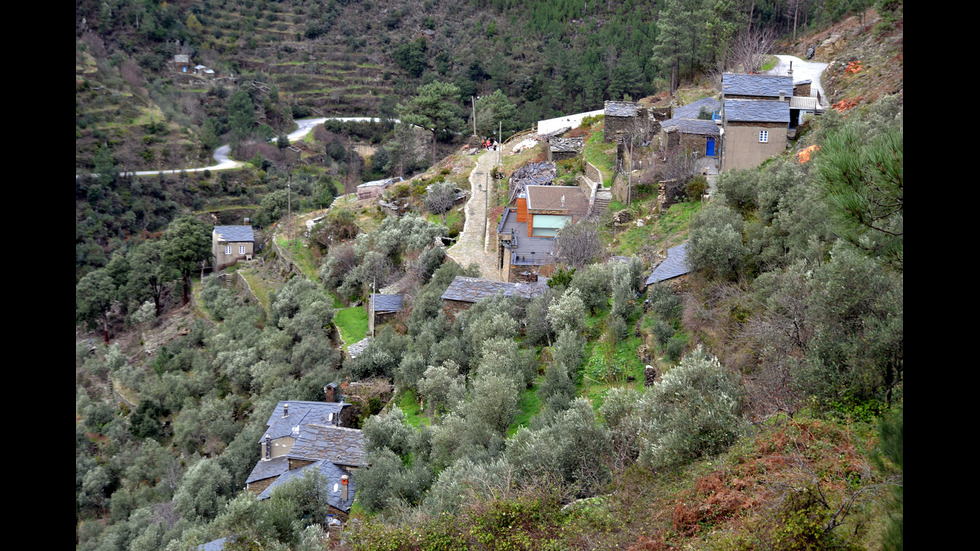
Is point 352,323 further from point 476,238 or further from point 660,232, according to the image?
point 660,232

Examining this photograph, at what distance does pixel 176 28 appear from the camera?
71938mm

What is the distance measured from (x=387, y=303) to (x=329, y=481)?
11022 mm

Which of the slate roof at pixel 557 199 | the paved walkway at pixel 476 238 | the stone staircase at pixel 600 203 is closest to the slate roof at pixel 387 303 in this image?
the paved walkway at pixel 476 238

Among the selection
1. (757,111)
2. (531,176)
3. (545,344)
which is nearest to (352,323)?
(531,176)

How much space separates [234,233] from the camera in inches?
1673

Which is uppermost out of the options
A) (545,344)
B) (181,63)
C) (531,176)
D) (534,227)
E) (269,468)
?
(181,63)

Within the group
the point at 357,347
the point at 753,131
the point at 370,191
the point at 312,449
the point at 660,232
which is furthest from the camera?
the point at 370,191

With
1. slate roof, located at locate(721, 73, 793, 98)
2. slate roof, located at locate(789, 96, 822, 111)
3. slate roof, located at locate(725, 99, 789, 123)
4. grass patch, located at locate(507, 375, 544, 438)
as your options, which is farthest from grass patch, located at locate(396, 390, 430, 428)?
slate roof, located at locate(789, 96, 822, 111)

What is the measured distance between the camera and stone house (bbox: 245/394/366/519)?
18.3 m

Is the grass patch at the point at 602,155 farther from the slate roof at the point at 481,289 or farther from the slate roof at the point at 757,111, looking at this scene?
the slate roof at the point at 481,289

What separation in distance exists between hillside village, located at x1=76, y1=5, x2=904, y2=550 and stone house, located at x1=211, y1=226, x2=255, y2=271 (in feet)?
0.40

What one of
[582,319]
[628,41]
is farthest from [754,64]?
[628,41]

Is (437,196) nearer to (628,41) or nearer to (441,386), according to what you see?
(441,386)
